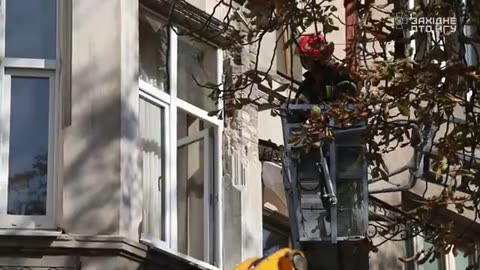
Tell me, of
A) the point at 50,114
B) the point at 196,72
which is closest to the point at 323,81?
the point at 50,114

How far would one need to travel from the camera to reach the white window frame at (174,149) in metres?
12.3

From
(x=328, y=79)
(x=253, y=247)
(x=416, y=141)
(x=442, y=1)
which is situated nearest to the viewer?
(x=328, y=79)

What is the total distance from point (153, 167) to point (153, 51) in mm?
1034

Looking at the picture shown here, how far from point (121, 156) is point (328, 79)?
2.58 metres

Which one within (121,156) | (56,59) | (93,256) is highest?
(56,59)

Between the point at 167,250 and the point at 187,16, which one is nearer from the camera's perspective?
the point at 167,250

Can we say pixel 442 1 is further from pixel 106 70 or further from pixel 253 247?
pixel 253 247

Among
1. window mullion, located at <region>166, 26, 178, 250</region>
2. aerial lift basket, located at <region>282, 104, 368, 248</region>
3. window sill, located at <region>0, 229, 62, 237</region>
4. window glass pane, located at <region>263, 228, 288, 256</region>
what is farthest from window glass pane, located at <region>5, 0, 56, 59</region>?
window glass pane, located at <region>263, 228, 288, 256</region>

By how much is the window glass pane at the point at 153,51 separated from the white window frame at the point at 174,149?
0.06 meters

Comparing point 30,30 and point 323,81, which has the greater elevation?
point 30,30

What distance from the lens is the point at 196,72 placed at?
13.3 meters

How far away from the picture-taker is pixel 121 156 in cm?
1156

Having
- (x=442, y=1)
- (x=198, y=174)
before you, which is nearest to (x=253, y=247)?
(x=198, y=174)

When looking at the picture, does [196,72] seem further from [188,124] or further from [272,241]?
[272,241]
